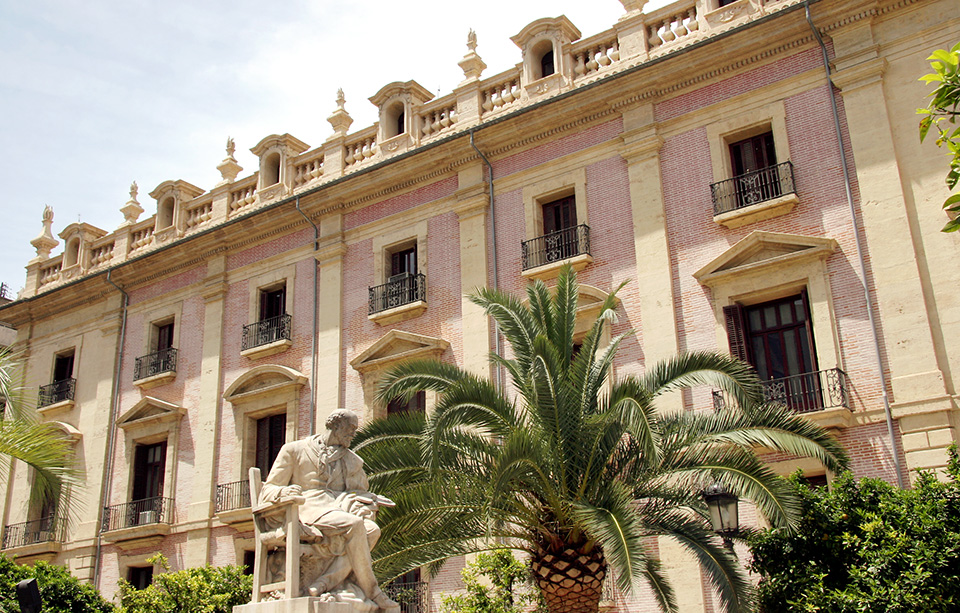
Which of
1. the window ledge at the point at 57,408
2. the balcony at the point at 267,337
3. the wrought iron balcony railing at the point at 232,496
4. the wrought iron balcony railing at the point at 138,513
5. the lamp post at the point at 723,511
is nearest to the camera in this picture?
the lamp post at the point at 723,511

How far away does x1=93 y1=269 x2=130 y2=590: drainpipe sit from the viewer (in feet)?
74.6

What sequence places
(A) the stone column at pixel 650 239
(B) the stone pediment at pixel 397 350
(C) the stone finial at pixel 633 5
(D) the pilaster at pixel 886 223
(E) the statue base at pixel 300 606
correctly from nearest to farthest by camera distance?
(E) the statue base at pixel 300 606
(D) the pilaster at pixel 886 223
(A) the stone column at pixel 650 239
(C) the stone finial at pixel 633 5
(B) the stone pediment at pixel 397 350

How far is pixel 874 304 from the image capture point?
14984mm

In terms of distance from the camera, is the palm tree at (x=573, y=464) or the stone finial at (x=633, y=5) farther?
the stone finial at (x=633, y=5)

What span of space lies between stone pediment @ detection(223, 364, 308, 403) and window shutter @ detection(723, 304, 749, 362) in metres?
8.99

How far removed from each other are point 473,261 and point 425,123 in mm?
3885

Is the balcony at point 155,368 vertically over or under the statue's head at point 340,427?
over

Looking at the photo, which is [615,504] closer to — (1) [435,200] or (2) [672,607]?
(2) [672,607]

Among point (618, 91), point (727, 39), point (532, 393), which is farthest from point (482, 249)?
point (532, 393)

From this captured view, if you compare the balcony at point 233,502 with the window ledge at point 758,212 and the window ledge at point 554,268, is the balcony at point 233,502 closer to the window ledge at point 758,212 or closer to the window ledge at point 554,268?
the window ledge at point 554,268

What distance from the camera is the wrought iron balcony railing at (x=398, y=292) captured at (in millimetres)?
19938

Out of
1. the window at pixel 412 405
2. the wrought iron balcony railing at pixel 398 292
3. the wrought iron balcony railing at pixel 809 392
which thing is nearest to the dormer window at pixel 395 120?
the wrought iron balcony railing at pixel 398 292

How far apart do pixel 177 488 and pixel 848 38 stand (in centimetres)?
1614

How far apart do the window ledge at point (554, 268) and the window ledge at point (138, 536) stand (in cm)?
977
